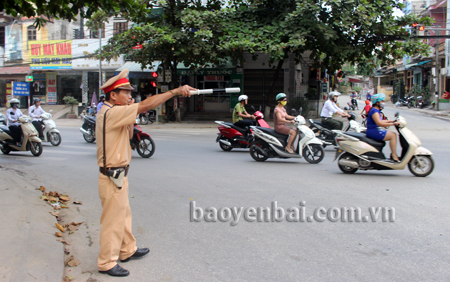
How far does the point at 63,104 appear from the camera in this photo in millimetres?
31203

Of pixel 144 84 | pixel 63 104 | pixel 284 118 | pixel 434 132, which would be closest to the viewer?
pixel 284 118

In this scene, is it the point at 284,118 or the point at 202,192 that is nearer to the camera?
the point at 202,192

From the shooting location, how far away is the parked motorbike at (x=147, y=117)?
22359 millimetres

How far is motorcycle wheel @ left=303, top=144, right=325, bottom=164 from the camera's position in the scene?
361 inches

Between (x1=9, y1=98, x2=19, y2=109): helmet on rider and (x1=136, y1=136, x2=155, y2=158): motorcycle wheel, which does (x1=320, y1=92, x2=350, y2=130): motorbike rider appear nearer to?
(x1=136, y1=136, x2=155, y2=158): motorcycle wheel

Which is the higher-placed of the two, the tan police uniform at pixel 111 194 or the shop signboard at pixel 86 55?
the shop signboard at pixel 86 55

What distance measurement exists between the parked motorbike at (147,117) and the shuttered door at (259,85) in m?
6.29

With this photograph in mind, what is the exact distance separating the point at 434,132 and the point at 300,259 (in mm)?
15176

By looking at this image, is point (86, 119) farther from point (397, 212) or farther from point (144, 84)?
point (144, 84)

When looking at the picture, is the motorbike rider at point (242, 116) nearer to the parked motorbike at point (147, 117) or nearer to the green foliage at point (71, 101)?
the parked motorbike at point (147, 117)

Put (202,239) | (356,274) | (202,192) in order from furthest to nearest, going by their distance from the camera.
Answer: (202,192) → (202,239) → (356,274)

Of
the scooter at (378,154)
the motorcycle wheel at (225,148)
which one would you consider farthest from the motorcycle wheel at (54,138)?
the scooter at (378,154)

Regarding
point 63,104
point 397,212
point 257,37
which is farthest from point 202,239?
point 63,104

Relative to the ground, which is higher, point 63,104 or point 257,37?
point 257,37
